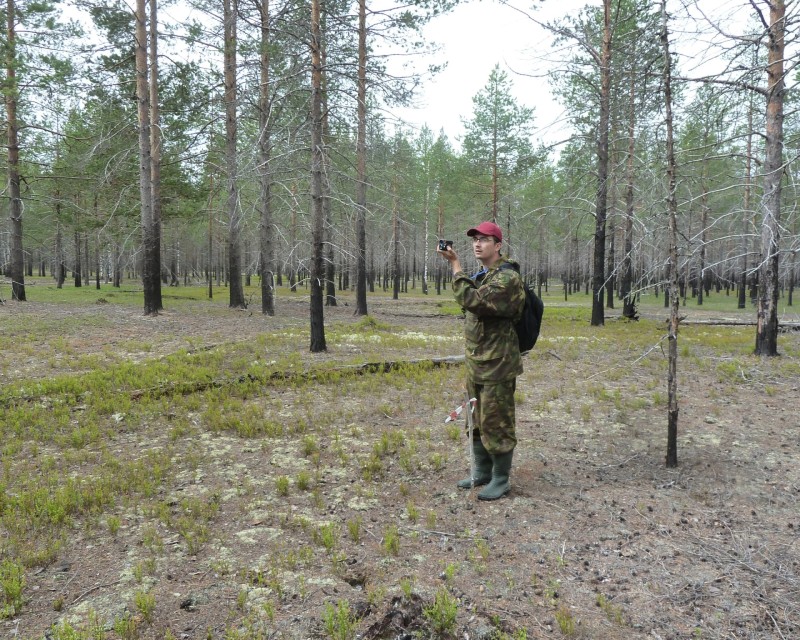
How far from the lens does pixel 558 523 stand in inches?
152

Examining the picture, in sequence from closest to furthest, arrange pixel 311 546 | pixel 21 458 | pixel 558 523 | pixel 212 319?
pixel 311 546 → pixel 558 523 → pixel 21 458 → pixel 212 319

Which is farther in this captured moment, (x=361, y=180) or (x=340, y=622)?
(x=361, y=180)

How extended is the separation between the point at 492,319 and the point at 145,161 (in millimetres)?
15905

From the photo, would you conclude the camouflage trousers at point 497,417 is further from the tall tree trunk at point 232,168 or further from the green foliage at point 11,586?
the tall tree trunk at point 232,168

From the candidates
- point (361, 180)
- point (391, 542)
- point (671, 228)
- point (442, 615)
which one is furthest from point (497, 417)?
point (361, 180)

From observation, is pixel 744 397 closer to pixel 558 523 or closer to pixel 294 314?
pixel 558 523

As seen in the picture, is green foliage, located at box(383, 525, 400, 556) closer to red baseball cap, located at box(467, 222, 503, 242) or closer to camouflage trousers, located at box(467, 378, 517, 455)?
camouflage trousers, located at box(467, 378, 517, 455)

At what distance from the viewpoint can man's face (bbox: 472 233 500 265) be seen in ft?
13.7

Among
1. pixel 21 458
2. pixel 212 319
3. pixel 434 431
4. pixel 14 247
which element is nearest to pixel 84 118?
pixel 14 247

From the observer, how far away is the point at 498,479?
14.2 ft

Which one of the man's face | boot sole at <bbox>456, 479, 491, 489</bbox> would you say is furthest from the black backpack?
boot sole at <bbox>456, 479, 491, 489</bbox>

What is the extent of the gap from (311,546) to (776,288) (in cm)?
1120

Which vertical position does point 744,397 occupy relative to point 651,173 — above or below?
below

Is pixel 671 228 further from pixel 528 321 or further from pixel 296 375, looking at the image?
pixel 296 375
